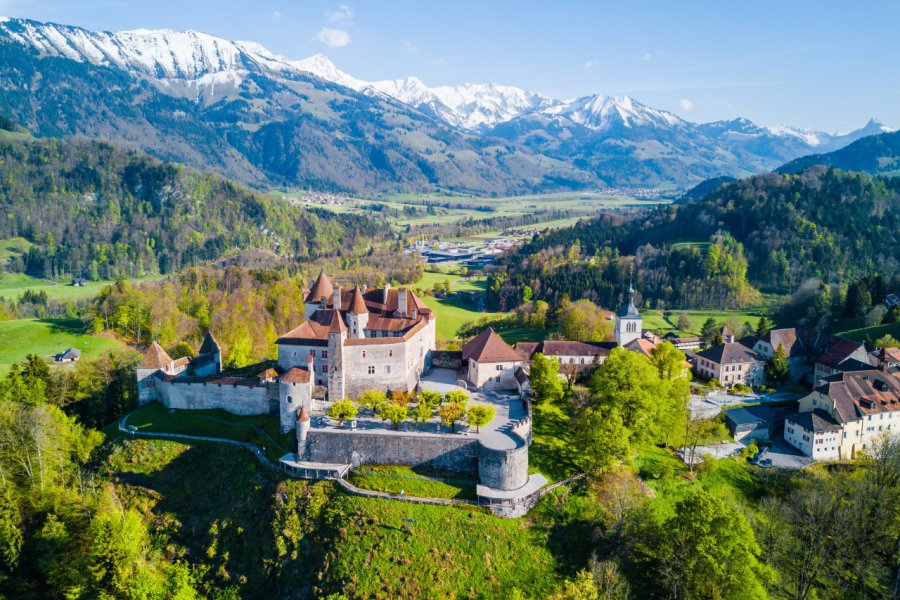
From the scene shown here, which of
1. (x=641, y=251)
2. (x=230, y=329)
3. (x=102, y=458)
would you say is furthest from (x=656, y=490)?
(x=641, y=251)

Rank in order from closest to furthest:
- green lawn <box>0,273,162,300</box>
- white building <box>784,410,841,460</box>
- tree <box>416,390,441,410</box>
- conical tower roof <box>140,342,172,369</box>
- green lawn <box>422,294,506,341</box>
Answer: tree <box>416,390,441,410</box> < white building <box>784,410,841,460</box> < conical tower roof <box>140,342,172,369</box> < green lawn <box>422,294,506,341</box> < green lawn <box>0,273,162,300</box>

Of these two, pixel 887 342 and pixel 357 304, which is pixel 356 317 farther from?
pixel 887 342

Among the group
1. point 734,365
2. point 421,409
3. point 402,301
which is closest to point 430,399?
point 421,409

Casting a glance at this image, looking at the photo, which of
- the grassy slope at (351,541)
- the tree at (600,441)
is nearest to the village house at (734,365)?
the tree at (600,441)

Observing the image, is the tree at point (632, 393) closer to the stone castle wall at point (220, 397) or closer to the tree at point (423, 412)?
the tree at point (423, 412)

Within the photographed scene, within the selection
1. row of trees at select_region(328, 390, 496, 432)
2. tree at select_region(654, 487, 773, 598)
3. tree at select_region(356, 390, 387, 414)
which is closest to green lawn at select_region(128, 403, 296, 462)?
row of trees at select_region(328, 390, 496, 432)

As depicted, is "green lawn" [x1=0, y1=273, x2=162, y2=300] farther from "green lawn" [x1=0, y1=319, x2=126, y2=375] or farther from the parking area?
the parking area
